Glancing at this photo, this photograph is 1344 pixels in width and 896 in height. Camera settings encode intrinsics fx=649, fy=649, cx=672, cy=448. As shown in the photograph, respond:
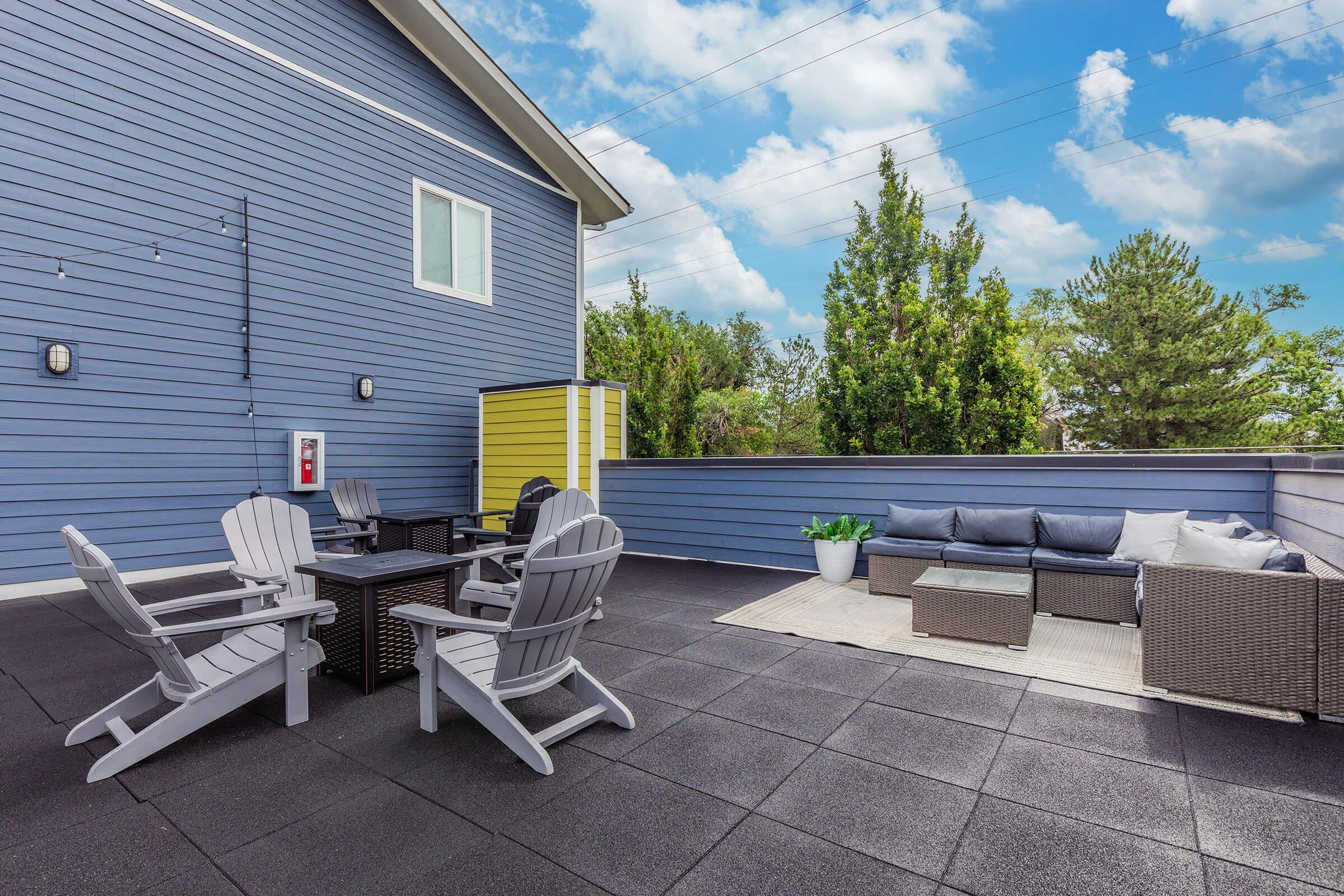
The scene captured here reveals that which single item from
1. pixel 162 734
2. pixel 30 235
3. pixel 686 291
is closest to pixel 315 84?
pixel 30 235

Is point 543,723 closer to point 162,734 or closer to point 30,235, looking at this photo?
point 162,734

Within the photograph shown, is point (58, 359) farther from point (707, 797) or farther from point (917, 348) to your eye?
point (917, 348)

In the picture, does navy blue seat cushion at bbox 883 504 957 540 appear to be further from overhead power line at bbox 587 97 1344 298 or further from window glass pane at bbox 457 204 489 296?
window glass pane at bbox 457 204 489 296

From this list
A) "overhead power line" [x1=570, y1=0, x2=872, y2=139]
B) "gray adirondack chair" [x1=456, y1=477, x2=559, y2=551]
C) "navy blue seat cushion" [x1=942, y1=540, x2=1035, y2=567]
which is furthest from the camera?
"overhead power line" [x1=570, y1=0, x2=872, y2=139]

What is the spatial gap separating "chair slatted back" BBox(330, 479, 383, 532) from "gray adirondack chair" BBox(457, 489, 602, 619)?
6.80 feet

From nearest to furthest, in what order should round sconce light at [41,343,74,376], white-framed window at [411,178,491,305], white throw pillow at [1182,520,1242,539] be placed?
white throw pillow at [1182,520,1242,539]
round sconce light at [41,343,74,376]
white-framed window at [411,178,491,305]

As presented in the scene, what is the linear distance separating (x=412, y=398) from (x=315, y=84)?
317 cm

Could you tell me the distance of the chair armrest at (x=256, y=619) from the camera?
7.09 feet

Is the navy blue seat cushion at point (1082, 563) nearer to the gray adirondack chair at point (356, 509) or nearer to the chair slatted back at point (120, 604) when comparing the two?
the chair slatted back at point (120, 604)

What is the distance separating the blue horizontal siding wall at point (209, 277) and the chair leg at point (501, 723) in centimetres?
446

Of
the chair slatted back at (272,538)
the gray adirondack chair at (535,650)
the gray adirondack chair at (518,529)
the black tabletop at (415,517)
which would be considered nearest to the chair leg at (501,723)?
the gray adirondack chair at (535,650)

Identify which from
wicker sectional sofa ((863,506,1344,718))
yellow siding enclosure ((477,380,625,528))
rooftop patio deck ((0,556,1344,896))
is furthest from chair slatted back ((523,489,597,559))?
yellow siding enclosure ((477,380,625,528))

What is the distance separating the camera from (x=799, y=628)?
4.05 m

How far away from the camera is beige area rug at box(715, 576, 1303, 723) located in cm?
311
